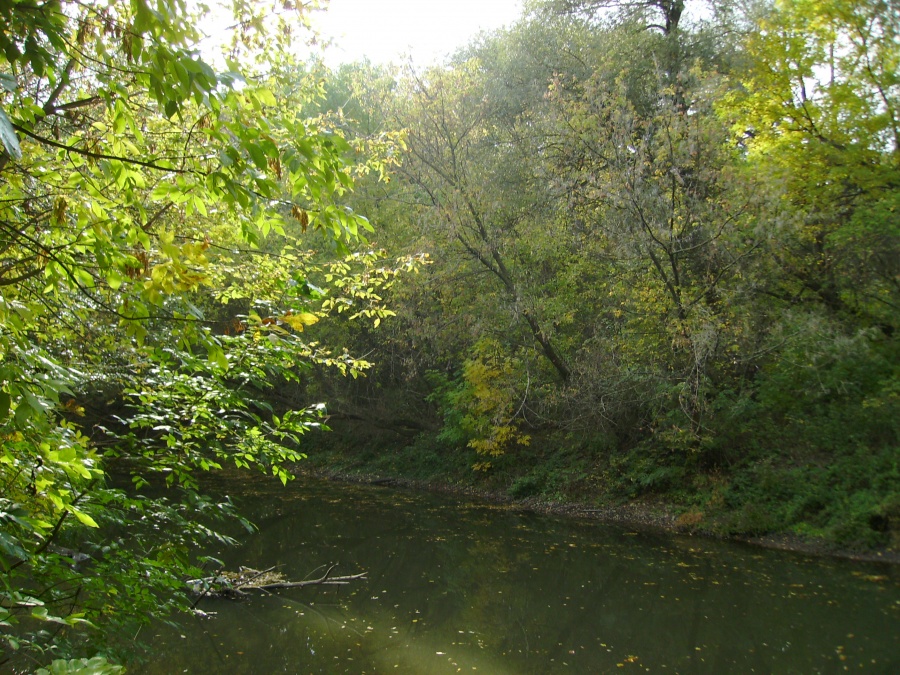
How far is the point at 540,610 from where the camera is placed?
8.65 meters

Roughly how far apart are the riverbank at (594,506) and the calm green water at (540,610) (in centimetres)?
55

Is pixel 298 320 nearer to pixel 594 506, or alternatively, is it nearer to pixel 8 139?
pixel 8 139

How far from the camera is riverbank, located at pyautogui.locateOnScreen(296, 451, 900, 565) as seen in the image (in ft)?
37.9

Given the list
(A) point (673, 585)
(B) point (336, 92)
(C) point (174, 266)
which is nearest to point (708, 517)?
(A) point (673, 585)

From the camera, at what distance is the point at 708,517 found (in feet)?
44.3

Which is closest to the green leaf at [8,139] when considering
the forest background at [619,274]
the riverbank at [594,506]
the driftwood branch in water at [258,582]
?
the forest background at [619,274]

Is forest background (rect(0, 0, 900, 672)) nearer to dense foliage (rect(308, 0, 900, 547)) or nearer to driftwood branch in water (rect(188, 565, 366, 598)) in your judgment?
dense foliage (rect(308, 0, 900, 547))

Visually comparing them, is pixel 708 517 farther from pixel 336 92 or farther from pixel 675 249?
pixel 336 92

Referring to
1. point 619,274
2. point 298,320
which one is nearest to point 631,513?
point 619,274

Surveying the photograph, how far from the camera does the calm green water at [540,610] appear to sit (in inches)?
271

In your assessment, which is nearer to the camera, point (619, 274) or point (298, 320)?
point (298, 320)

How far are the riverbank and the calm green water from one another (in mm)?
551

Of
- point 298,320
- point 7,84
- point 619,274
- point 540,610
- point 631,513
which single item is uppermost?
point 619,274

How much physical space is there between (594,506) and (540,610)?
7.36 meters
